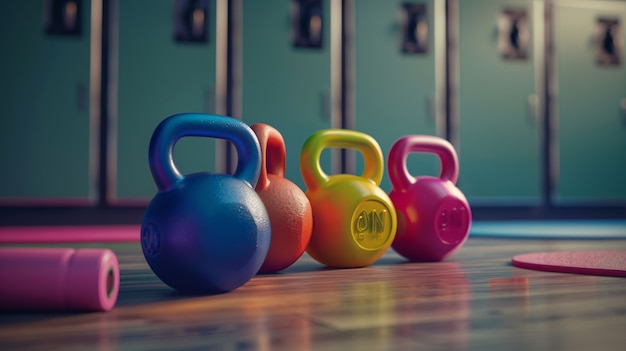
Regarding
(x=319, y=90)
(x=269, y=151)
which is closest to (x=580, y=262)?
(x=269, y=151)

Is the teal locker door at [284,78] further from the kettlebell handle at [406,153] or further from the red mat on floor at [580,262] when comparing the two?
the red mat on floor at [580,262]

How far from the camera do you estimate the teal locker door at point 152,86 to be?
3.26m

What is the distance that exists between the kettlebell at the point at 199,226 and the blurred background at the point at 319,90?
87.2 inches

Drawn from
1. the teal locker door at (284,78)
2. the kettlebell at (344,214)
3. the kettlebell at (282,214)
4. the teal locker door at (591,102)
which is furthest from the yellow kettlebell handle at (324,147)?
the teal locker door at (591,102)

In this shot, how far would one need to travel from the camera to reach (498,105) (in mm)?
3973

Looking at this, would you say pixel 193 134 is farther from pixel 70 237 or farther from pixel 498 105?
pixel 498 105

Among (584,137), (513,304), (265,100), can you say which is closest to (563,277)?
(513,304)

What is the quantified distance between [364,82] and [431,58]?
1.60 feet

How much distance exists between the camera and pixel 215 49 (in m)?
3.40

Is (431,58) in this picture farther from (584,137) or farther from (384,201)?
(384,201)

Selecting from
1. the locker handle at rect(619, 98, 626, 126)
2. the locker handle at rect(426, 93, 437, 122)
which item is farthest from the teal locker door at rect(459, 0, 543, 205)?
the locker handle at rect(619, 98, 626, 126)

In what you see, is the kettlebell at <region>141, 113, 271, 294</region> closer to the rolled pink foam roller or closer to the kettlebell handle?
the rolled pink foam roller

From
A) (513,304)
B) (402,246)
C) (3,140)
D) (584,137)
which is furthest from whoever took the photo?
(584,137)

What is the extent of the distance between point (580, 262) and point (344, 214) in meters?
0.62
